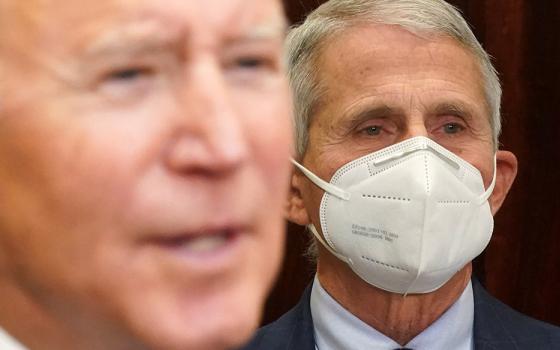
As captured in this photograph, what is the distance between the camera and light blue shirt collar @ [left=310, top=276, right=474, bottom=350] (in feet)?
4.26

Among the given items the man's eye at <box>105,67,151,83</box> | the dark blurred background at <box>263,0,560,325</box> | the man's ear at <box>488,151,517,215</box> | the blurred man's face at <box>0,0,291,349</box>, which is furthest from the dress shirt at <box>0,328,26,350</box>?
the dark blurred background at <box>263,0,560,325</box>

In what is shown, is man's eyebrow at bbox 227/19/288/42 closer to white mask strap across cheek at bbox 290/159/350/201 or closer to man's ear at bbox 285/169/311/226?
white mask strap across cheek at bbox 290/159/350/201

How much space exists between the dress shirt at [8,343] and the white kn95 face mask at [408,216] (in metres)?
0.86

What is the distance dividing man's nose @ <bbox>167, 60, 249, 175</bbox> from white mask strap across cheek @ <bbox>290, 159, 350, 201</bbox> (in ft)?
2.98

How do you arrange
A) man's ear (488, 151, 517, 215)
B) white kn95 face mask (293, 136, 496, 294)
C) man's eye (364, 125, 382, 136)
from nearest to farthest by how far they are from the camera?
white kn95 face mask (293, 136, 496, 294), man's eye (364, 125, 382, 136), man's ear (488, 151, 517, 215)

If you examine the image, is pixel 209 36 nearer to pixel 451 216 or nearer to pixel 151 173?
pixel 151 173

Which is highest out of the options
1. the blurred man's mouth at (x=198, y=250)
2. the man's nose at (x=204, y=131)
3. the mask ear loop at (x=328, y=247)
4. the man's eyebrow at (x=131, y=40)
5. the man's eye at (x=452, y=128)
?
the man's eyebrow at (x=131, y=40)

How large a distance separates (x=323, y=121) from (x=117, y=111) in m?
1.02

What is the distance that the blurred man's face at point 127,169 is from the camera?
362mm

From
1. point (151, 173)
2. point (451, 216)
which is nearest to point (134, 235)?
point (151, 173)

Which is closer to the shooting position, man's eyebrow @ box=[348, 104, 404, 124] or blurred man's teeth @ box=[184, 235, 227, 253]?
blurred man's teeth @ box=[184, 235, 227, 253]

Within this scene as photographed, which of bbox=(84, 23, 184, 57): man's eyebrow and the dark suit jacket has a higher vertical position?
bbox=(84, 23, 184, 57): man's eyebrow

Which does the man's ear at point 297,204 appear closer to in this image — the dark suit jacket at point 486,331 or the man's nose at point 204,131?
the dark suit jacket at point 486,331

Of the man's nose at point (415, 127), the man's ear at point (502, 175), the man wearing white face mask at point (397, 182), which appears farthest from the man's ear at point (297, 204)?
the man's ear at point (502, 175)
